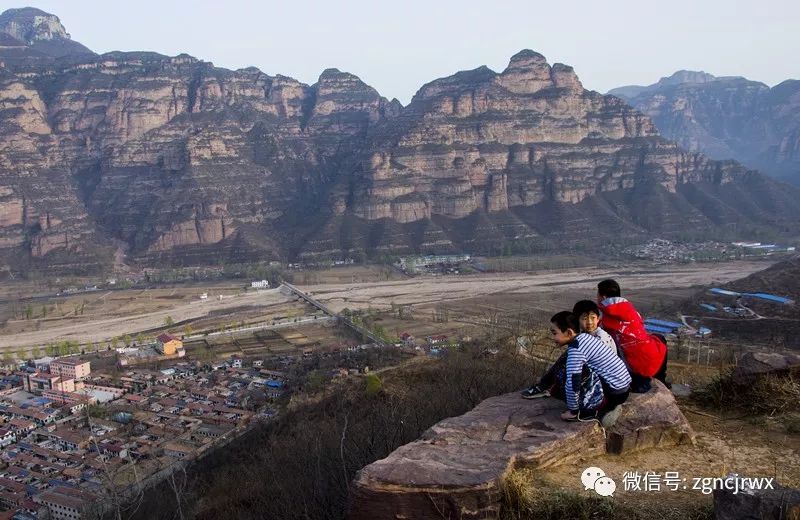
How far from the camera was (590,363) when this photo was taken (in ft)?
21.4

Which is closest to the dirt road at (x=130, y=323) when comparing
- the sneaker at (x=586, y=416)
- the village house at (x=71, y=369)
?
the village house at (x=71, y=369)

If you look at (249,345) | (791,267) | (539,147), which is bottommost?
(249,345)

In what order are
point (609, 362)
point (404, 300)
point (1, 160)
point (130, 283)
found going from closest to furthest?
point (609, 362) → point (404, 300) → point (130, 283) → point (1, 160)

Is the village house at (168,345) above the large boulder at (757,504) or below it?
below

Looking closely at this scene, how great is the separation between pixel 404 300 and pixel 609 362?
5246 centimetres

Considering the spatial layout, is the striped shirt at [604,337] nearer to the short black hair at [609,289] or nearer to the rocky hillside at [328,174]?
the short black hair at [609,289]

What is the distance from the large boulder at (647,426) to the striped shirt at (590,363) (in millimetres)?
360

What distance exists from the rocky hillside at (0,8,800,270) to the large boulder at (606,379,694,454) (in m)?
76.9

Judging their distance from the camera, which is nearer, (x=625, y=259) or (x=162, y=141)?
(x=625, y=259)

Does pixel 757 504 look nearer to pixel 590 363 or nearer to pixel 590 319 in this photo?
pixel 590 363

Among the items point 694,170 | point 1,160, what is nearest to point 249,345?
point 1,160

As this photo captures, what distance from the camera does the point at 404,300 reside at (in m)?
58.9

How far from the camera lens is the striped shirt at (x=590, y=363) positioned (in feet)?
21.3

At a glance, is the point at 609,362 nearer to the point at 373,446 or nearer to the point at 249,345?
the point at 373,446
